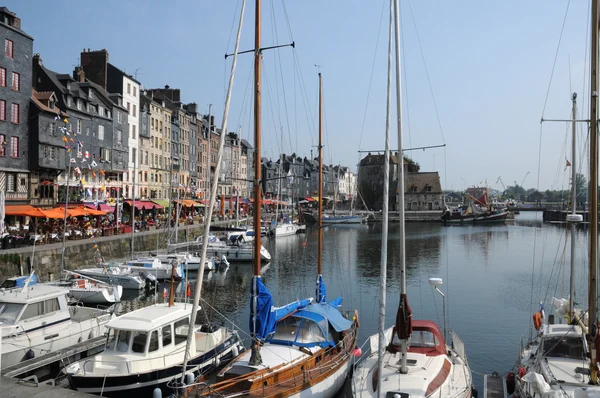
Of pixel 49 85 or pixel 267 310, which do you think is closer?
pixel 267 310

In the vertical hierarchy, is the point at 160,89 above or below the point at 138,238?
above

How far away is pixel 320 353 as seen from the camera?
1630 centimetres

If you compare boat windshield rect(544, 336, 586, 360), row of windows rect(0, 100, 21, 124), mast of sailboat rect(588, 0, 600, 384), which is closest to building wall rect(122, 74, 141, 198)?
row of windows rect(0, 100, 21, 124)

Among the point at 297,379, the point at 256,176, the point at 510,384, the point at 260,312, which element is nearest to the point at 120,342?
the point at 260,312

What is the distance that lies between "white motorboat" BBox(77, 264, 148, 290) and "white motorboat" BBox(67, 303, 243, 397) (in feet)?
68.1

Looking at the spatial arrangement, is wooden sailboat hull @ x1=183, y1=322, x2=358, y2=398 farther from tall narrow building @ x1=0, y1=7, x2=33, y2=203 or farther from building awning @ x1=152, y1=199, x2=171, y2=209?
building awning @ x1=152, y1=199, x2=171, y2=209

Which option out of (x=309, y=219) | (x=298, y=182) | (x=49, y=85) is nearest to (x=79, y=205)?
(x=49, y=85)

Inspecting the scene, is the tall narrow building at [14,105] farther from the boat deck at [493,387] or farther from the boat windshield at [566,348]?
the boat windshield at [566,348]

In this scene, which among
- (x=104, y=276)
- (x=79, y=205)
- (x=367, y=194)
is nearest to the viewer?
(x=104, y=276)

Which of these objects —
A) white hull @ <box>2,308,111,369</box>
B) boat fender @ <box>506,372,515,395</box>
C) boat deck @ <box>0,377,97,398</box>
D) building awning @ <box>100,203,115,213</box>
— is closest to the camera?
boat deck @ <box>0,377,97,398</box>

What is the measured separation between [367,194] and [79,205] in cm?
11777

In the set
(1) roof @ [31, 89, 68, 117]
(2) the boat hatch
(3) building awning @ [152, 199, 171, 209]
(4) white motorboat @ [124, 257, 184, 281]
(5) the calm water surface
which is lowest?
(5) the calm water surface

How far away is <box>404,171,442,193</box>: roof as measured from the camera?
15012 cm

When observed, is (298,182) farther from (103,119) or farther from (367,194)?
(103,119)
